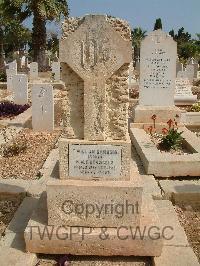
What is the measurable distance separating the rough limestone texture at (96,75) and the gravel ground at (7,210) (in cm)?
130

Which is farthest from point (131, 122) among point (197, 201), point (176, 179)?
point (197, 201)

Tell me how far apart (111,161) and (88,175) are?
0.86 feet

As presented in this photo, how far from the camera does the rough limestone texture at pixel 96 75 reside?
10.5 ft

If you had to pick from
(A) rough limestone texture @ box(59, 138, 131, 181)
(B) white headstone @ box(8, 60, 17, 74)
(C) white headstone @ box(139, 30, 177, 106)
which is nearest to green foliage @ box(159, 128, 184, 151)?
(C) white headstone @ box(139, 30, 177, 106)

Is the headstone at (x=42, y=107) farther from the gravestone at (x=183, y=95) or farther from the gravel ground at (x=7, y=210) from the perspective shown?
the gravestone at (x=183, y=95)

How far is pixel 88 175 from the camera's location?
3531 mm

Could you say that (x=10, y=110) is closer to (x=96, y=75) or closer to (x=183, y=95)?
(x=183, y=95)

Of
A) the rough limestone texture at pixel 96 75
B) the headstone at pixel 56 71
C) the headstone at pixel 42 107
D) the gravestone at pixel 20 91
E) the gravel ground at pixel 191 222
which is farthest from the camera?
the headstone at pixel 56 71

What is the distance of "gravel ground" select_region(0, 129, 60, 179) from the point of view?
18.5 ft

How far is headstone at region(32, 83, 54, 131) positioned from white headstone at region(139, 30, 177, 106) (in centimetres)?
206

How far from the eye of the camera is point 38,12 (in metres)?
23.5

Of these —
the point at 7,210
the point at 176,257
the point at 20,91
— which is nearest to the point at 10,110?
the point at 20,91

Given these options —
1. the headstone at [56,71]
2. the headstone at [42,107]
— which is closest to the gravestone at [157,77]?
the headstone at [42,107]

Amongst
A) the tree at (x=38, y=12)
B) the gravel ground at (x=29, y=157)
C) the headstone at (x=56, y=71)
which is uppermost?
the tree at (x=38, y=12)
